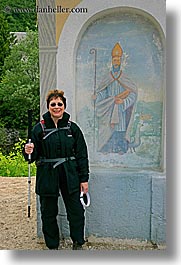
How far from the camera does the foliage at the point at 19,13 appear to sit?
114 inches

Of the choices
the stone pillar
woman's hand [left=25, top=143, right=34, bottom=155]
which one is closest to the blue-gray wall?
the stone pillar

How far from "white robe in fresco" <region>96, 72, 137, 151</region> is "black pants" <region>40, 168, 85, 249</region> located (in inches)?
11.4

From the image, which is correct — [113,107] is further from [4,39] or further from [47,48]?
[4,39]

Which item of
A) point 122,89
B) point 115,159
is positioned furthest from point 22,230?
point 122,89

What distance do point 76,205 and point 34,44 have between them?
777 millimetres

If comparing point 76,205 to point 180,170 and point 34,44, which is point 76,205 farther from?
point 34,44

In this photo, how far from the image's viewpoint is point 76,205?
2938mm

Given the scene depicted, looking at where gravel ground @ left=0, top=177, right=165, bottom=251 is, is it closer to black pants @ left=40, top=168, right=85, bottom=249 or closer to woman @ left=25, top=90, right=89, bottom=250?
black pants @ left=40, top=168, right=85, bottom=249

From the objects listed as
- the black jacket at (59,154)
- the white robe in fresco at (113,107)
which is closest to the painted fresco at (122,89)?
the white robe in fresco at (113,107)

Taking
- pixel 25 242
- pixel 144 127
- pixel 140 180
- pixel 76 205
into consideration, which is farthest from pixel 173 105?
pixel 25 242

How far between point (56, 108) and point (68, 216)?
523mm

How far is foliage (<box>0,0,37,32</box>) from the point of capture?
Answer: 2.90 meters

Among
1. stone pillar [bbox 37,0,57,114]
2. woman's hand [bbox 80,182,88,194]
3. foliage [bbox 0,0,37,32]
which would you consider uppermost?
foliage [bbox 0,0,37,32]

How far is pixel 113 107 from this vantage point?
116 inches
